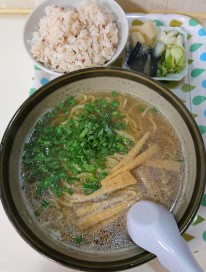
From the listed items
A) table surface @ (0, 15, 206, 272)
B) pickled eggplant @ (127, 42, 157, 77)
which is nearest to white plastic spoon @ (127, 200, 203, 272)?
table surface @ (0, 15, 206, 272)

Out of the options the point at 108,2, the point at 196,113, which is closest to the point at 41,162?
the point at 196,113

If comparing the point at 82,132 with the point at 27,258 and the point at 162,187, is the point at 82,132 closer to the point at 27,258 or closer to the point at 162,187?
the point at 162,187

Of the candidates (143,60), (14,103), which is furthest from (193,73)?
(14,103)

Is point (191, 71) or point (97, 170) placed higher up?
point (191, 71)

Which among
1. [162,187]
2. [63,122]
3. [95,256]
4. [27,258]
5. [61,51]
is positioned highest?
[61,51]

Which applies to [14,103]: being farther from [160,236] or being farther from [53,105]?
[160,236]

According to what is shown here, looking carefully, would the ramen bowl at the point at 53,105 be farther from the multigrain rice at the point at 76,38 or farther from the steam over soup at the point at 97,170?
the multigrain rice at the point at 76,38
